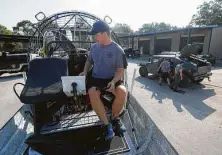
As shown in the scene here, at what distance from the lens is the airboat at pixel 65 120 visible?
83.9 inches

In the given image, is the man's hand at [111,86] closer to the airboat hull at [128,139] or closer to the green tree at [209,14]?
the airboat hull at [128,139]

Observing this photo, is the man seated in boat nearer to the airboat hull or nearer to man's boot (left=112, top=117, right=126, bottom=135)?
man's boot (left=112, top=117, right=126, bottom=135)

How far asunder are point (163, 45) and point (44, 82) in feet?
73.4

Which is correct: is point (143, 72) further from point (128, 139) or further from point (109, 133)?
point (109, 133)

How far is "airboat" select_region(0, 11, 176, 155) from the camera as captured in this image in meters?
2.13

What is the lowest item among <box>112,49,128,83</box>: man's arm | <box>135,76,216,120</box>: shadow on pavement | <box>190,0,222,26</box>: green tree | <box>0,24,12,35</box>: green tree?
<box>135,76,216,120</box>: shadow on pavement

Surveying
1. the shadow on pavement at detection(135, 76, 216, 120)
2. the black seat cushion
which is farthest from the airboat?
the shadow on pavement at detection(135, 76, 216, 120)

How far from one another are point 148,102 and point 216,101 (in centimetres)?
221

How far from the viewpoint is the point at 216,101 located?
4.99 metres

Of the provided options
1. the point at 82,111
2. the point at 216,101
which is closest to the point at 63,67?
the point at 82,111

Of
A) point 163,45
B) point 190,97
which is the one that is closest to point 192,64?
point 190,97

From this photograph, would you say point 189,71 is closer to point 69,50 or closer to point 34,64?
point 69,50

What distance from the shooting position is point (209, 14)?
32469mm

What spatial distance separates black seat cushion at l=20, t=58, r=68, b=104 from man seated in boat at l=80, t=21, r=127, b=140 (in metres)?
0.46
